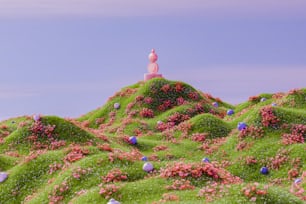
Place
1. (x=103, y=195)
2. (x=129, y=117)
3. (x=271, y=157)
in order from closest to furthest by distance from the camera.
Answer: (x=103, y=195) → (x=271, y=157) → (x=129, y=117)

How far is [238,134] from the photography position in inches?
1105

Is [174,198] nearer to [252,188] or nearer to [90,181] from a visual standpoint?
[252,188]

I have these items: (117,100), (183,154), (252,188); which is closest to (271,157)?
(183,154)

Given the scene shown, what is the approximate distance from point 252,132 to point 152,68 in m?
18.6

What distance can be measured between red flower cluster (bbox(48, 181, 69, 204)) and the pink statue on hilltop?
85.2 feet

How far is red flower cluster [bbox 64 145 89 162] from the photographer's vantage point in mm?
21938

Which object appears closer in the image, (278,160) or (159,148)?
(278,160)

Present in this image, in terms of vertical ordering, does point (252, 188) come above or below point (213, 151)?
above

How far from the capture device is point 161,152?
27.8m

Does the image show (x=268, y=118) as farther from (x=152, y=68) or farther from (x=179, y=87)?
(x=152, y=68)

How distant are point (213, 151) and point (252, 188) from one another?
12.2m

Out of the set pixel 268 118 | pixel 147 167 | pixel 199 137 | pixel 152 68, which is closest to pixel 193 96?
pixel 152 68

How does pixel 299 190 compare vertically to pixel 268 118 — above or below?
below

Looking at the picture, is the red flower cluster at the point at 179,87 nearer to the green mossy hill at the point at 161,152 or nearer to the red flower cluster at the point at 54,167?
the green mossy hill at the point at 161,152
